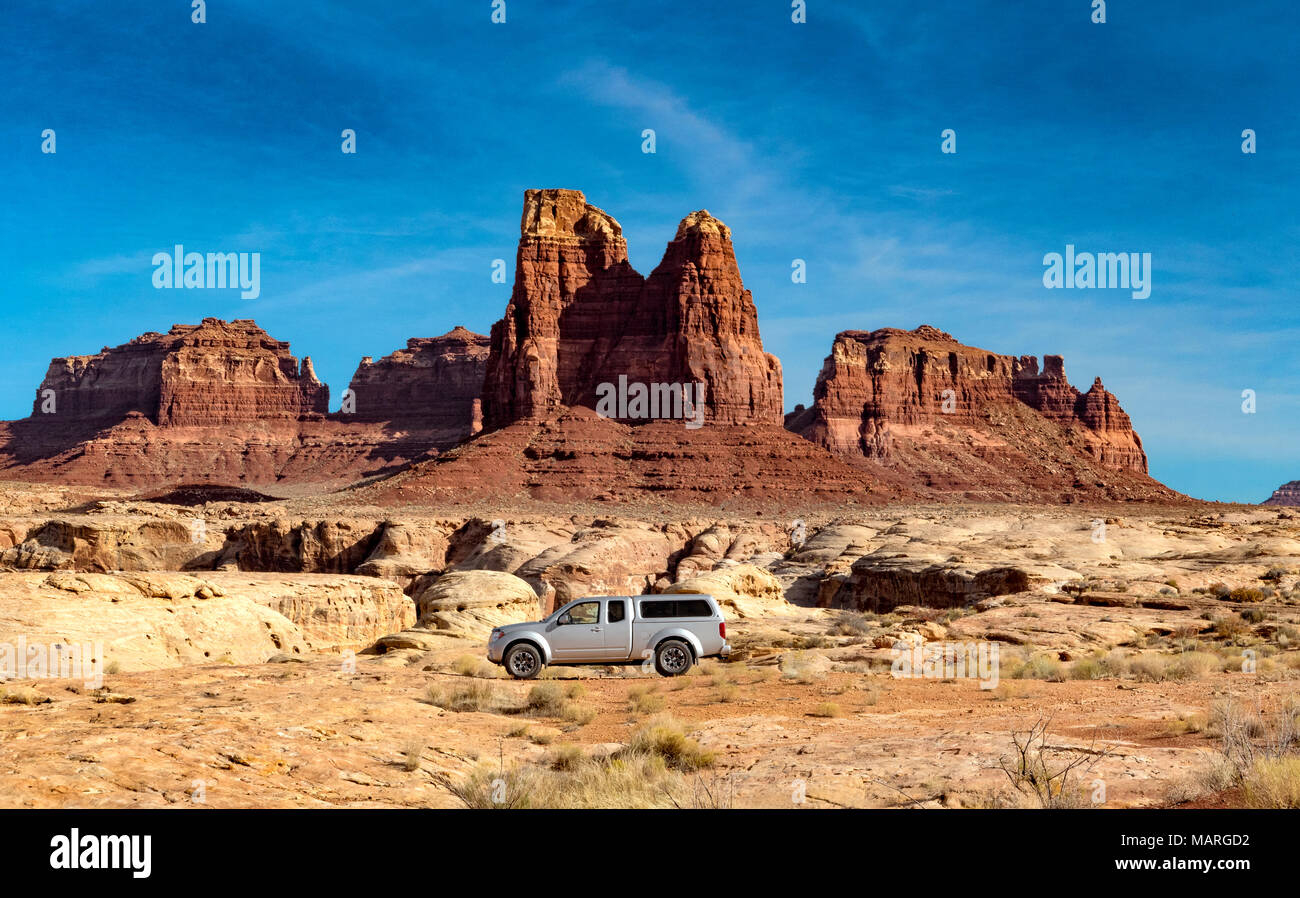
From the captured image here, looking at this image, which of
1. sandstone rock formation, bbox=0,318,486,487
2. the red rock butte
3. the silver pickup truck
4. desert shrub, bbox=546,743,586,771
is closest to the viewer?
desert shrub, bbox=546,743,586,771

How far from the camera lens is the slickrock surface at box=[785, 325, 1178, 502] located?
146000mm

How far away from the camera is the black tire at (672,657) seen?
17.1 metres

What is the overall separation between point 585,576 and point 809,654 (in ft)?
76.0

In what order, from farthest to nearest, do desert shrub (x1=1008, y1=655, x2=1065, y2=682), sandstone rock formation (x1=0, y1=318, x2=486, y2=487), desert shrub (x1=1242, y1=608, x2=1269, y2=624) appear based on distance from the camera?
sandstone rock formation (x1=0, y1=318, x2=486, y2=487)
desert shrub (x1=1242, y1=608, x2=1269, y2=624)
desert shrub (x1=1008, y1=655, x2=1065, y2=682)

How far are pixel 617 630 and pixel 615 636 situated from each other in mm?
109

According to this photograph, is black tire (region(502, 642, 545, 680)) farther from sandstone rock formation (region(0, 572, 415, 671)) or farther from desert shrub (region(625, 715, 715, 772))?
desert shrub (region(625, 715, 715, 772))

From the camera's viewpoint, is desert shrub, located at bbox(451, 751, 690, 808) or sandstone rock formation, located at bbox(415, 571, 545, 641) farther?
sandstone rock formation, located at bbox(415, 571, 545, 641)

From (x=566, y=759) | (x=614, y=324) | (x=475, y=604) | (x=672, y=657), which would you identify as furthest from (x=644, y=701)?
(x=614, y=324)

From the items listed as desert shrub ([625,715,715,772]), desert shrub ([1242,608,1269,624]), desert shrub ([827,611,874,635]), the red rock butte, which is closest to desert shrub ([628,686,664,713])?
desert shrub ([625,715,715,772])

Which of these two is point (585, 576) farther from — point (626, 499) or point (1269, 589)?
point (626, 499)

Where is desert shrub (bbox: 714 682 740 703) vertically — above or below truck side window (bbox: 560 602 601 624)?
below

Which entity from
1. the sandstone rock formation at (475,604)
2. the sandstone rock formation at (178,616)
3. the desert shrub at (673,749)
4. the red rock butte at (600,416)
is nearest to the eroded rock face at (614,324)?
the red rock butte at (600,416)

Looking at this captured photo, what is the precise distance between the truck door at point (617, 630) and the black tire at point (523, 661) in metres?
1.19
